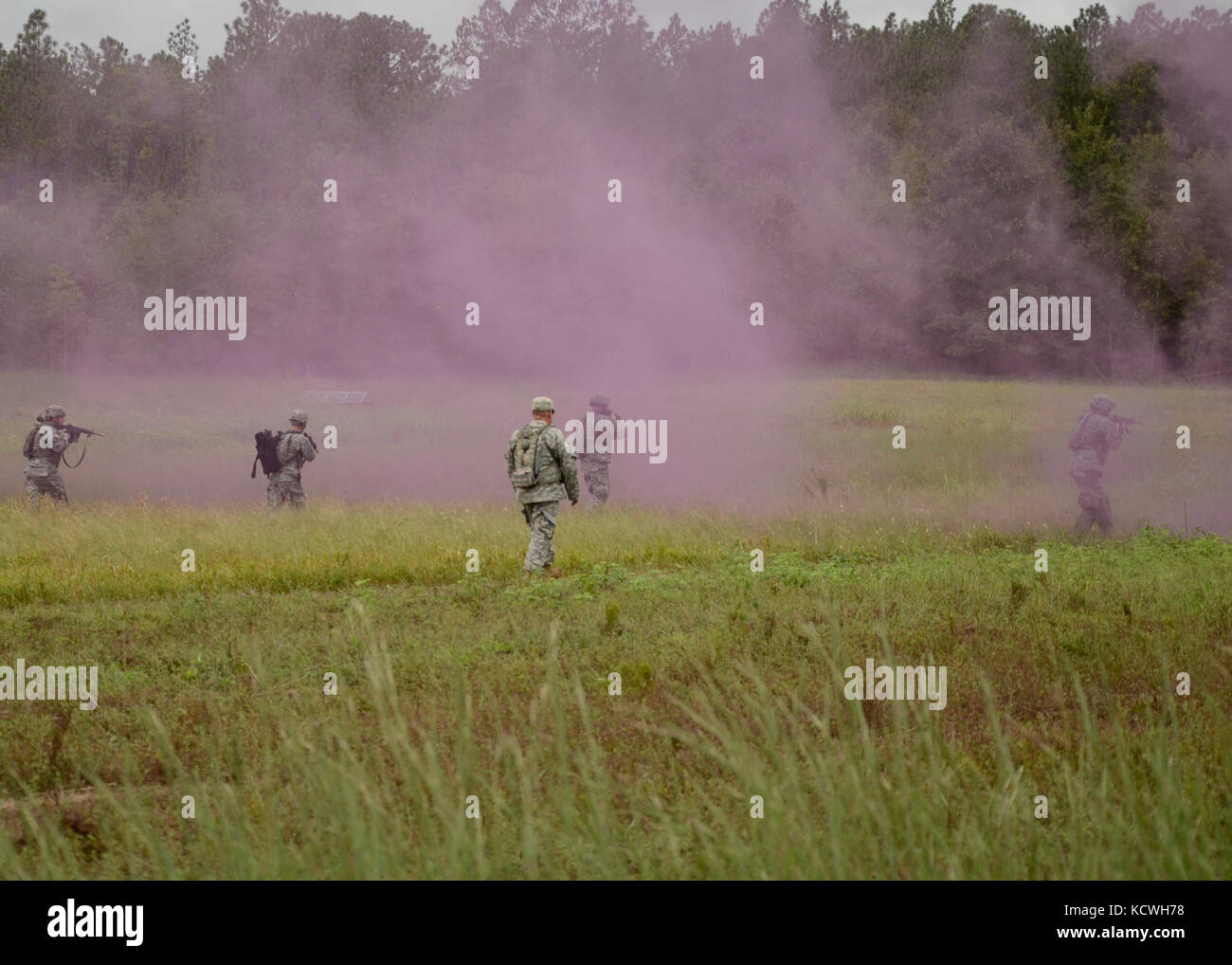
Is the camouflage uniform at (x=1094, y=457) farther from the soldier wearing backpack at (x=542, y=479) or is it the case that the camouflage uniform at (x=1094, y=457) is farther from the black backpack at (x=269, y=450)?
the black backpack at (x=269, y=450)

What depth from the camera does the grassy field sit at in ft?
11.6

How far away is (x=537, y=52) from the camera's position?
4816 cm

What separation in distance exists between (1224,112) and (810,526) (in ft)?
105

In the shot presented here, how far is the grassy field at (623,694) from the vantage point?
3.53 meters

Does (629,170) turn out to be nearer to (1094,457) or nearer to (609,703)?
(1094,457)

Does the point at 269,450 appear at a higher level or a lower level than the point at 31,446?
lower

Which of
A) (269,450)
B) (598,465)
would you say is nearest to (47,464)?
(269,450)

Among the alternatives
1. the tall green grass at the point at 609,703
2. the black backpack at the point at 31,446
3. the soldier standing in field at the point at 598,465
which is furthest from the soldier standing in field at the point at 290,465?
the soldier standing in field at the point at 598,465

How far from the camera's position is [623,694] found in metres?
7.48

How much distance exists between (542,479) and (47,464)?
9885 millimetres

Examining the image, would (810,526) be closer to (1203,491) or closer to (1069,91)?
(1203,491)

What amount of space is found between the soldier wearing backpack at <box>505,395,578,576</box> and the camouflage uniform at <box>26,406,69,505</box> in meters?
9.16

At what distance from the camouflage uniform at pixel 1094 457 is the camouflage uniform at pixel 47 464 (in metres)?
14.7

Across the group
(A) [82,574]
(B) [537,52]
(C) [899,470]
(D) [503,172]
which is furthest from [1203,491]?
(B) [537,52]
